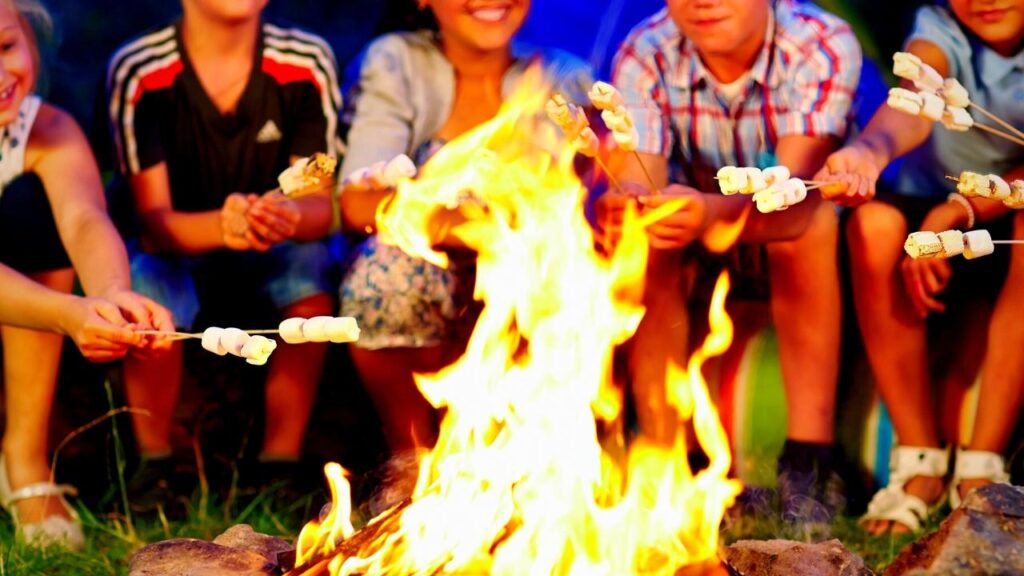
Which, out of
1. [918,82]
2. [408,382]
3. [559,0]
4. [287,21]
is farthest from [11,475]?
[918,82]

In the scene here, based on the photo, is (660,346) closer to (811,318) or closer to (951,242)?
(811,318)

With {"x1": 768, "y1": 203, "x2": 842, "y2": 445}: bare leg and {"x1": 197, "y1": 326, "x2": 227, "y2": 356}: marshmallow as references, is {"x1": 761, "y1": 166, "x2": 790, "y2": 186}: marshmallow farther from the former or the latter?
{"x1": 197, "y1": 326, "x2": 227, "y2": 356}: marshmallow

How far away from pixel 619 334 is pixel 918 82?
97 cm

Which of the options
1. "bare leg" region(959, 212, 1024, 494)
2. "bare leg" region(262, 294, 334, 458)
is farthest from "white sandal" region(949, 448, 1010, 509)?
"bare leg" region(262, 294, 334, 458)

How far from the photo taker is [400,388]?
4137 mm

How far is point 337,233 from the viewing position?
4.49m

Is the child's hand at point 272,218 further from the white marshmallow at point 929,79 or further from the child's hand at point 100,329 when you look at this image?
the white marshmallow at point 929,79

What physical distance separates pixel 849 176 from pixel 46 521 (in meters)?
2.48

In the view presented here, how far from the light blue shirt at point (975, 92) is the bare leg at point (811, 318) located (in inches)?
16.5

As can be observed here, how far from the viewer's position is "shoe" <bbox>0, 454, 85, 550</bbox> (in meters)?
3.84

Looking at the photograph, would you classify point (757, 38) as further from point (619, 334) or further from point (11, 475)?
point (11, 475)

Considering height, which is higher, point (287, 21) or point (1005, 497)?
point (287, 21)

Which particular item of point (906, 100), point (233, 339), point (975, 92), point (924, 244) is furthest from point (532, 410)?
point (975, 92)

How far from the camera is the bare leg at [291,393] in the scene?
4.29 metres
